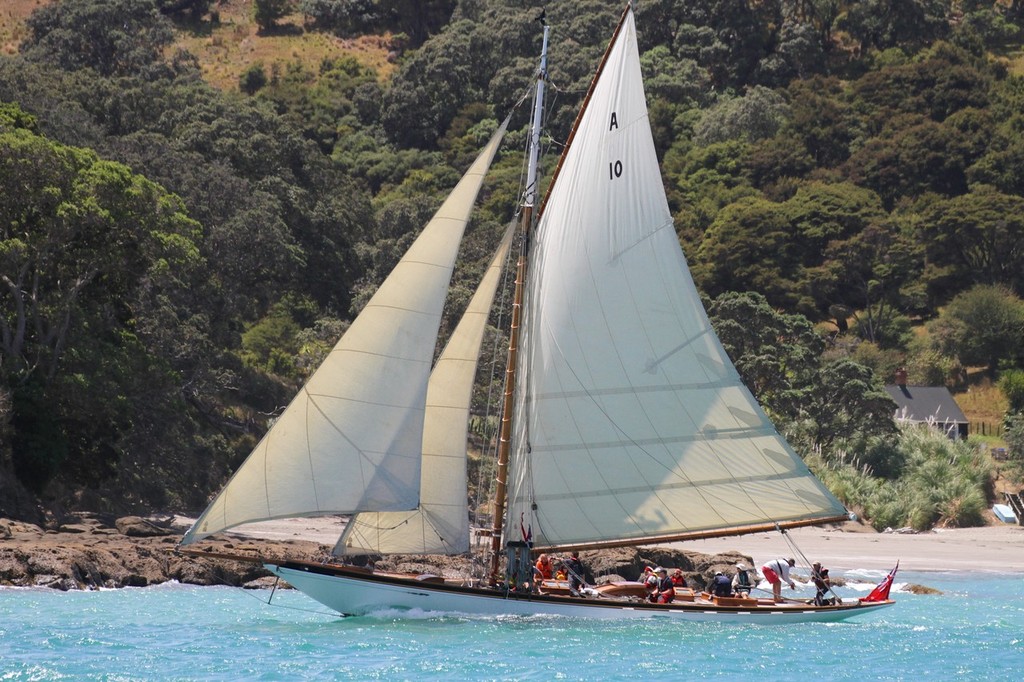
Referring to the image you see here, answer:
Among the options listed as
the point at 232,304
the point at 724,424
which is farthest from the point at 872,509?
the point at 232,304

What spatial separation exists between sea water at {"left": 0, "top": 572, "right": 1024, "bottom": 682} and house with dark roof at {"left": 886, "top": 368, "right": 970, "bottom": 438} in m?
39.6

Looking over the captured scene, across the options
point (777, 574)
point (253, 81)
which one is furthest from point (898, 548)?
point (253, 81)

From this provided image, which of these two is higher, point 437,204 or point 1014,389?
point 437,204

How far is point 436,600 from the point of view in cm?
3056

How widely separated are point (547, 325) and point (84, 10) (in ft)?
372

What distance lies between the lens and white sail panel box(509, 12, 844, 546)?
102 ft

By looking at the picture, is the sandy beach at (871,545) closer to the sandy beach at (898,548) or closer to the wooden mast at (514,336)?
the sandy beach at (898,548)

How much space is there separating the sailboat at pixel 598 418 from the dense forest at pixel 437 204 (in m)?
20.6

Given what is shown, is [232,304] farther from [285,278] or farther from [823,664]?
[823,664]

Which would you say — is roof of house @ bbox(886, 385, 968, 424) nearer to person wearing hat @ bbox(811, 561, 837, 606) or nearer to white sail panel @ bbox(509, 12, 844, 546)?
person wearing hat @ bbox(811, 561, 837, 606)

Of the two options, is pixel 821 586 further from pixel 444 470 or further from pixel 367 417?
pixel 367 417

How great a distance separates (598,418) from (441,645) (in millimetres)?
5791

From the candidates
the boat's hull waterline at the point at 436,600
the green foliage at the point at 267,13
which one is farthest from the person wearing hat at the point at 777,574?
the green foliage at the point at 267,13

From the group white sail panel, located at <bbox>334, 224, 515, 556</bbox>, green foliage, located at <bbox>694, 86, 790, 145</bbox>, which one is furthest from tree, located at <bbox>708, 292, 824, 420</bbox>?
green foliage, located at <bbox>694, 86, 790, 145</bbox>
